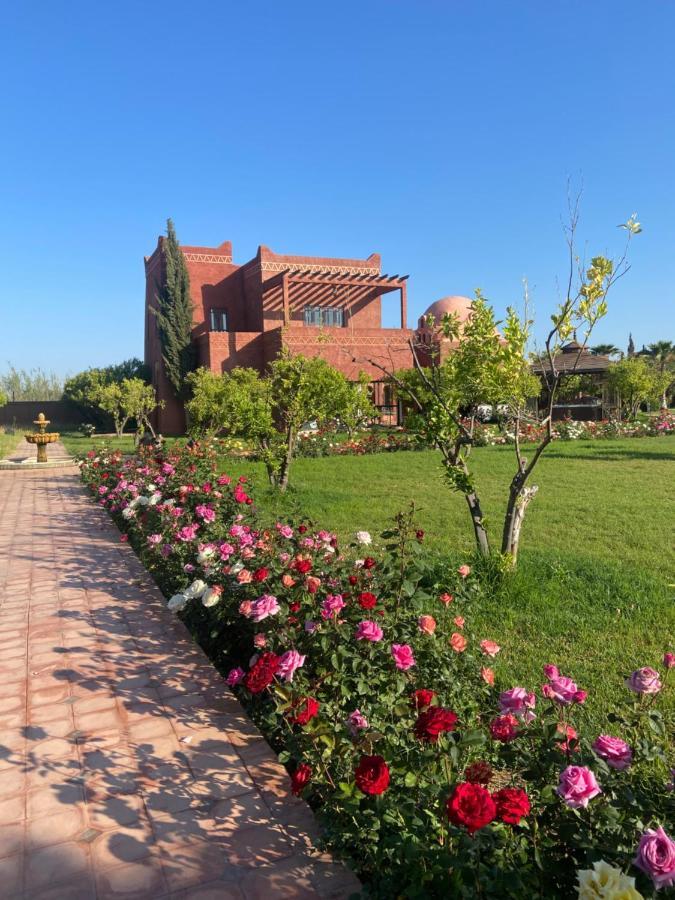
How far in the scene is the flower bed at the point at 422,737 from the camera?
146 centimetres

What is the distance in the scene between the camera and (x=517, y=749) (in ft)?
5.92

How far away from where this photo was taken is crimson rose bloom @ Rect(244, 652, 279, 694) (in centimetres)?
207

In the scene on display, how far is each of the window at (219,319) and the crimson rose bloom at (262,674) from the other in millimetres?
28372

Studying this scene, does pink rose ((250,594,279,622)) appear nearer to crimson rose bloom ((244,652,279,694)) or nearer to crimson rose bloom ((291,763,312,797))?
crimson rose bloom ((244,652,279,694))

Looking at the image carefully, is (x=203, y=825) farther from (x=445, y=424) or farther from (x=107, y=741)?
(x=445, y=424)

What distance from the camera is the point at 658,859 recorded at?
1216 mm

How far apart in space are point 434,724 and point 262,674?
0.65 metres

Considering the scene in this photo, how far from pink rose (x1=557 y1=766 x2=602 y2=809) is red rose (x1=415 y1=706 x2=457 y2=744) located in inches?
12.8

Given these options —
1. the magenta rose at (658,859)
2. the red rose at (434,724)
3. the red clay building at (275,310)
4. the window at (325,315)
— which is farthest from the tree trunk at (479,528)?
the window at (325,315)

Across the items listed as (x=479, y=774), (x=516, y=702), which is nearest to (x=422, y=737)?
(x=479, y=774)

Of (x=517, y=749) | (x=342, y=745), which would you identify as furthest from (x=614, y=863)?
(x=342, y=745)

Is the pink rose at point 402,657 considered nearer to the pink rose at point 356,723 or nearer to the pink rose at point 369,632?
the pink rose at point 369,632

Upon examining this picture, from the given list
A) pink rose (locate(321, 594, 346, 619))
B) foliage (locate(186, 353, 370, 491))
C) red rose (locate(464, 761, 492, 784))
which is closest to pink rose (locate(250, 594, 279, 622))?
pink rose (locate(321, 594, 346, 619))

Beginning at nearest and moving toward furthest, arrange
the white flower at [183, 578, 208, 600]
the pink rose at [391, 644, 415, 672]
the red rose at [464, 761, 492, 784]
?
the red rose at [464, 761, 492, 784]
the pink rose at [391, 644, 415, 672]
the white flower at [183, 578, 208, 600]
